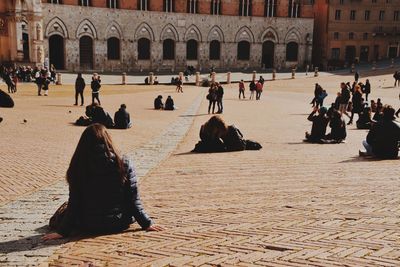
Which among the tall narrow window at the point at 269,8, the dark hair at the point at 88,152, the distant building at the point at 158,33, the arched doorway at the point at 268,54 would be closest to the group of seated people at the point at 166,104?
the dark hair at the point at 88,152

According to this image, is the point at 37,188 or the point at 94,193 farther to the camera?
the point at 37,188

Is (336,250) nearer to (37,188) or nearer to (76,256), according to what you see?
(76,256)

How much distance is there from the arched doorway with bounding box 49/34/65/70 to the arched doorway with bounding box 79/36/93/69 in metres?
1.89

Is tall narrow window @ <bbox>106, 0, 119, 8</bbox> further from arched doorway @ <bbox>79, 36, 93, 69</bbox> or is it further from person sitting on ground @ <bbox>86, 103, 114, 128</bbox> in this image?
person sitting on ground @ <bbox>86, 103, 114, 128</bbox>

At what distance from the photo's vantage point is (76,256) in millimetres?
4883

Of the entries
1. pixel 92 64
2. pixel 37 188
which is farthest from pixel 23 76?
pixel 37 188

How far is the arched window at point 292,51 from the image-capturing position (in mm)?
57781

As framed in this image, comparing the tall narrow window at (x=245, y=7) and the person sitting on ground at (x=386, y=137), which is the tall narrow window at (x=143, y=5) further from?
the person sitting on ground at (x=386, y=137)

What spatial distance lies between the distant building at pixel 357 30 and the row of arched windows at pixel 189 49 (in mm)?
4504

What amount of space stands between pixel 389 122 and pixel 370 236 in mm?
5764

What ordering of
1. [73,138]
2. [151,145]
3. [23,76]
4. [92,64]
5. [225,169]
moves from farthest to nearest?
[92,64]
[23,76]
[73,138]
[151,145]
[225,169]

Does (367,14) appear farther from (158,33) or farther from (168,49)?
(158,33)

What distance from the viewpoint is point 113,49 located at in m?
49.6

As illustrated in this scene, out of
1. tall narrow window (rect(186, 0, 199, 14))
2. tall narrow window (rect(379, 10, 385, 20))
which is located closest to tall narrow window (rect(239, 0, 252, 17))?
tall narrow window (rect(186, 0, 199, 14))
